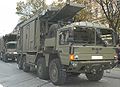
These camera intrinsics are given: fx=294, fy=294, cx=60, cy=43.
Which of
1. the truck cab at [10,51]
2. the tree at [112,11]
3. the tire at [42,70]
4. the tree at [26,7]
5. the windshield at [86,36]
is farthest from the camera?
the tree at [26,7]

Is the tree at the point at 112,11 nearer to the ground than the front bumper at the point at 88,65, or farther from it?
farther from it

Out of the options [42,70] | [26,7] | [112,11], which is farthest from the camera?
[26,7]

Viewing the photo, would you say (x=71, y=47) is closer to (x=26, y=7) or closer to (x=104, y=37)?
(x=104, y=37)

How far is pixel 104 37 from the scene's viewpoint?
1199 centimetres

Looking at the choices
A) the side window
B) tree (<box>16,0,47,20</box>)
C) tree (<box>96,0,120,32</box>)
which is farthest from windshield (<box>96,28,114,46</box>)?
tree (<box>16,0,47,20</box>)

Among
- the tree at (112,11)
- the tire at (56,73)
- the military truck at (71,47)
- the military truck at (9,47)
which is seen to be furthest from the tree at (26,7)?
the tire at (56,73)

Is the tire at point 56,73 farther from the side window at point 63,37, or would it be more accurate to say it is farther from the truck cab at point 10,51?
the truck cab at point 10,51

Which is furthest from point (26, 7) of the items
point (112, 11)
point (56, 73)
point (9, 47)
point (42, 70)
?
point (56, 73)

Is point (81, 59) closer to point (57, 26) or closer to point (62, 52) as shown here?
point (62, 52)

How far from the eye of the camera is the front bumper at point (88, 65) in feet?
36.5

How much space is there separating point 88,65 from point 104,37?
1.41 metres

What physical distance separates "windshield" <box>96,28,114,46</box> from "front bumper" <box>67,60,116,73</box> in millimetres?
768

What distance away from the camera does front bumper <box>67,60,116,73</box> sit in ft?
36.5

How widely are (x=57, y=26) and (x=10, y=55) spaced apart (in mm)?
17394
